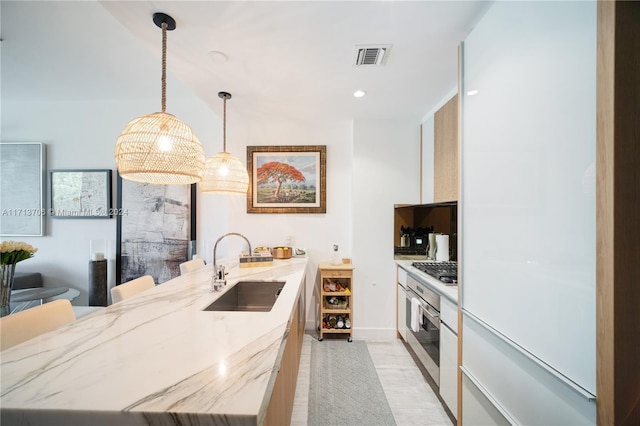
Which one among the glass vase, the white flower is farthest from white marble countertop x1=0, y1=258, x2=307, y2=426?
the white flower

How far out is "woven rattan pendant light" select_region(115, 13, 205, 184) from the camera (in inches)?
52.7

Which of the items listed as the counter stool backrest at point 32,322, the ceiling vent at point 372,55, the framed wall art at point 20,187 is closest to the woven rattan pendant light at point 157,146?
the counter stool backrest at point 32,322

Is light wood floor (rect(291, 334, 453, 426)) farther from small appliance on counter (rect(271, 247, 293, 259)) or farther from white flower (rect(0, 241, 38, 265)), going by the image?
white flower (rect(0, 241, 38, 265))

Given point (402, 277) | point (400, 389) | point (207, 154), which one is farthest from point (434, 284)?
point (207, 154)

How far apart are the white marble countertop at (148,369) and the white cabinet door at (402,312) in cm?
180

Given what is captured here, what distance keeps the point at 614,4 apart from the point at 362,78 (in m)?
1.53

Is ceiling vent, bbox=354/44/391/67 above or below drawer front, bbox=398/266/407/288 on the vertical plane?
above

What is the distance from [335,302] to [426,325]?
1109 mm

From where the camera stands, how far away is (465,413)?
1486 millimetres

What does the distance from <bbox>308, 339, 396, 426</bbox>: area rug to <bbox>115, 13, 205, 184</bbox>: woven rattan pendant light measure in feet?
6.21

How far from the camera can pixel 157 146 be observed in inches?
53.1

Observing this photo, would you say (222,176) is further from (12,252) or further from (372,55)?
(372,55)

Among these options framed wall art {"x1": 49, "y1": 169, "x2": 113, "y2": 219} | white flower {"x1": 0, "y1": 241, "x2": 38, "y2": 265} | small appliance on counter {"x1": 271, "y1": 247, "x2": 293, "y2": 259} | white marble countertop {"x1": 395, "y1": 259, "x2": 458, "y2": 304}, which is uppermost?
framed wall art {"x1": 49, "y1": 169, "x2": 113, "y2": 219}

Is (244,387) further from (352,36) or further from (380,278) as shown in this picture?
(380,278)
